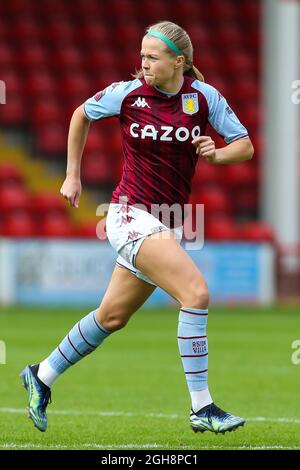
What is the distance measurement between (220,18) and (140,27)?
5.70ft

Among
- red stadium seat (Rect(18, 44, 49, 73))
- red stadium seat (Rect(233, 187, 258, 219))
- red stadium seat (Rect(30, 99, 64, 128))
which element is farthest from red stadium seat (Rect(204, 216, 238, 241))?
red stadium seat (Rect(18, 44, 49, 73))

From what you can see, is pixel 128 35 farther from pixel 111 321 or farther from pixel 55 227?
pixel 111 321

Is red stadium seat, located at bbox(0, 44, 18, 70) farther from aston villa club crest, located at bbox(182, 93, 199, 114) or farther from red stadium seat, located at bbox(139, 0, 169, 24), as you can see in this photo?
aston villa club crest, located at bbox(182, 93, 199, 114)

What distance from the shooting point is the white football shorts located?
18.9 ft

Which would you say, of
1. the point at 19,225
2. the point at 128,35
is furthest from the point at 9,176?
the point at 128,35

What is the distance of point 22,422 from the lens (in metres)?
6.58

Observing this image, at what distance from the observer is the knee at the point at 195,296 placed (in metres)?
5.55

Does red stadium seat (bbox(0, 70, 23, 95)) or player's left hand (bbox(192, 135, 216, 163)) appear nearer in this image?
player's left hand (bbox(192, 135, 216, 163))

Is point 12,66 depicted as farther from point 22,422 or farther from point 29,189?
Result: point 22,422

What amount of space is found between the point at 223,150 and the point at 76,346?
127cm

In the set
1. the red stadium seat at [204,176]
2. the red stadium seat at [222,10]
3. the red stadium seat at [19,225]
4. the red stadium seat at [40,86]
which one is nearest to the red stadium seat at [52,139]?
the red stadium seat at [40,86]

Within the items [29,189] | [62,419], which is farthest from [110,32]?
[62,419]

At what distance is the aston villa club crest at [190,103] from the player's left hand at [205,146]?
290mm

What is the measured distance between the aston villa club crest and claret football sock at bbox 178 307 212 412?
1021mm
